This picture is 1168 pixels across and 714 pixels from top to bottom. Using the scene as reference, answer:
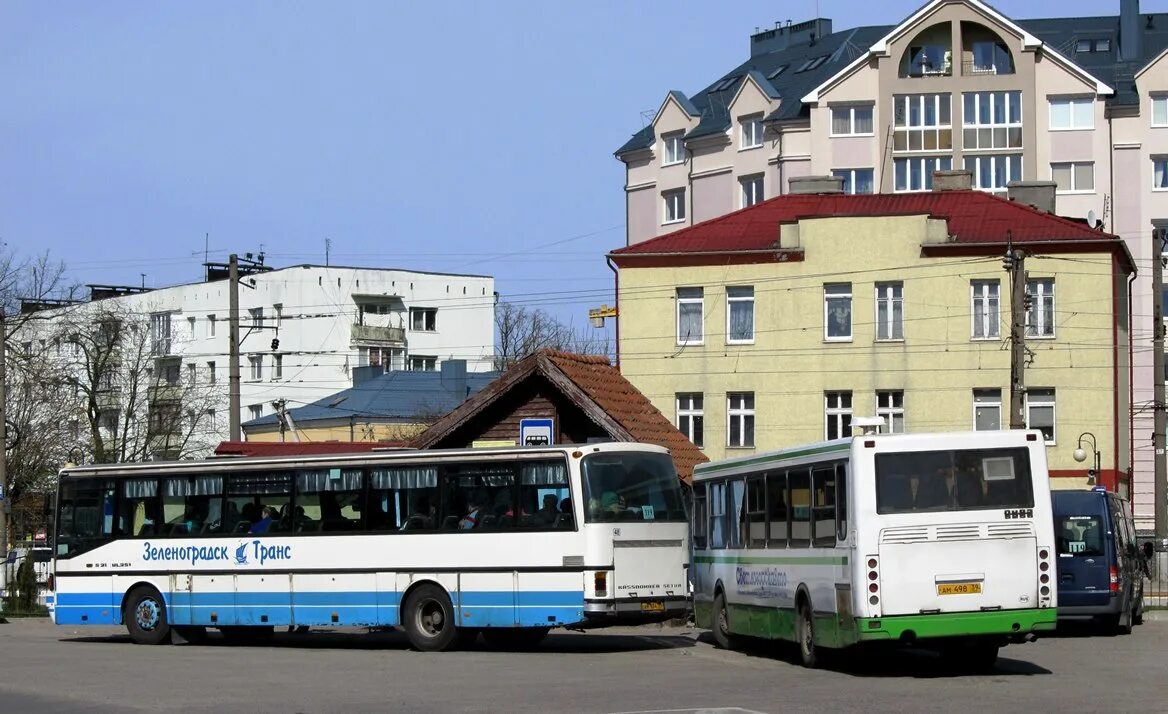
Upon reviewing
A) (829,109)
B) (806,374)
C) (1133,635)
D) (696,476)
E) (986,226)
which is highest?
(829,109)

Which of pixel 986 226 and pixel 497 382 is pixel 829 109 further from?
pixel 497 382

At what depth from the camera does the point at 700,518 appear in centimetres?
2506

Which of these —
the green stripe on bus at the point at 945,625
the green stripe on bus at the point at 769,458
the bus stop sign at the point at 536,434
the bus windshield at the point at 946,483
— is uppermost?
the bus stop sign at the point at 536,434

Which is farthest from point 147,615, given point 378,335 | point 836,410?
point 378,335

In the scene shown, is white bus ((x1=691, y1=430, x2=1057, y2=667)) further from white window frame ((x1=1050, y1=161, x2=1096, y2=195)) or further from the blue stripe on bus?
white window frame ((x1=1050, y1=161, x2=1096, y2=195))

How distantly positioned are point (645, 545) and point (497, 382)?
10699 millimetres

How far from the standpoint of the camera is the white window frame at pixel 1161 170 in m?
74.1

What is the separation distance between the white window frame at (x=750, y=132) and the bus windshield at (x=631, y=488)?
56.0 metres

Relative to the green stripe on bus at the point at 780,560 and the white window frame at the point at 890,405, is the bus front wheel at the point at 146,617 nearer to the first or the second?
the green stripe on bus at the point at 780,560

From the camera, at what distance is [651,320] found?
5197cm

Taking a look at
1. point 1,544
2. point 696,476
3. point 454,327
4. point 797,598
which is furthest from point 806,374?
point 454,327

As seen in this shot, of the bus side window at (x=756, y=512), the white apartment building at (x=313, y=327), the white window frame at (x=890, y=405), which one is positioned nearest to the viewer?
the bus side window at (x=756, y=512)

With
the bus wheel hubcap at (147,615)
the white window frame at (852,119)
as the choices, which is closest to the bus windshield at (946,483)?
the bus wheel hubcap at (147,615)

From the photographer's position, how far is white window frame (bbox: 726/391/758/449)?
52.1 meters
